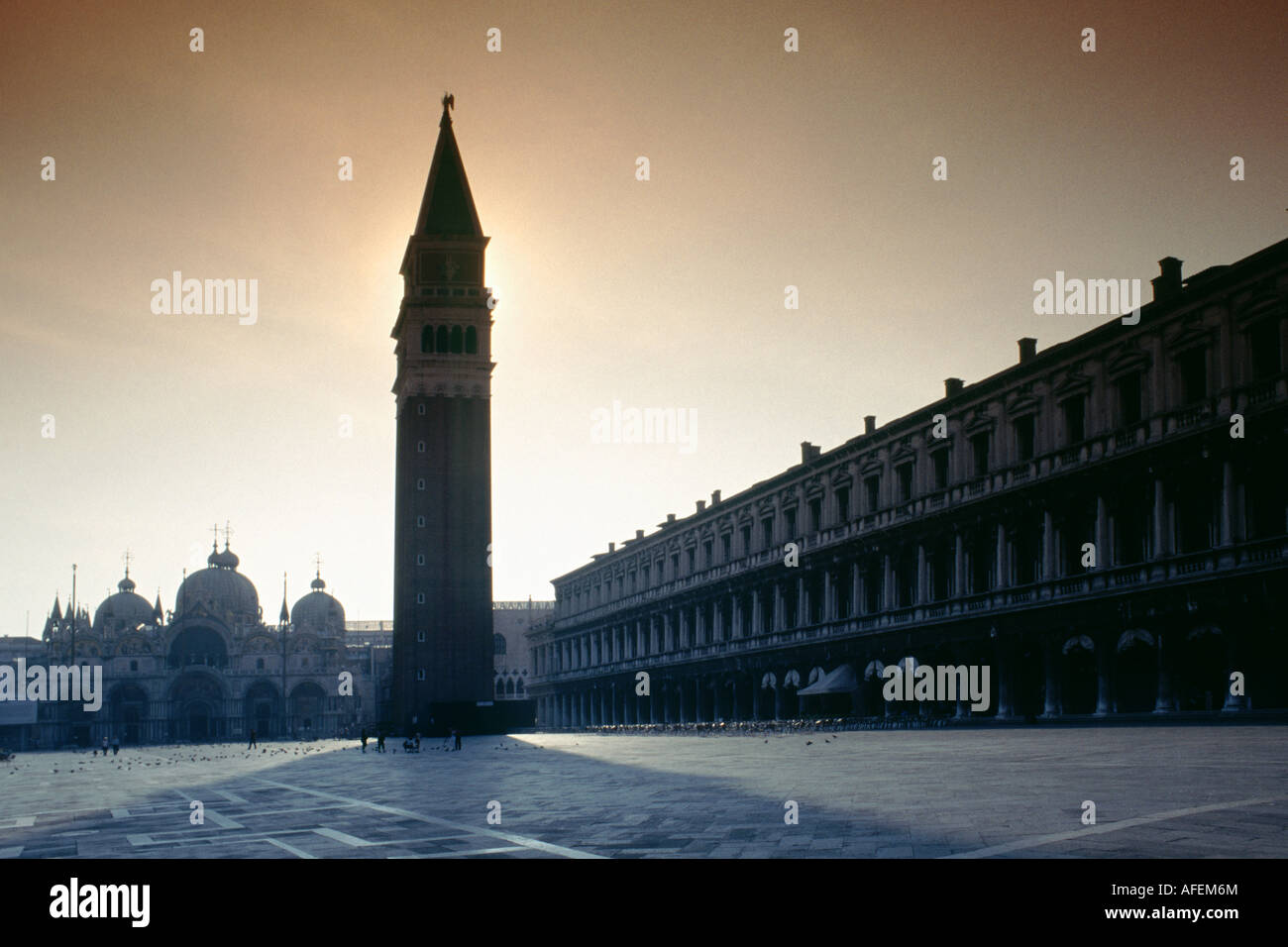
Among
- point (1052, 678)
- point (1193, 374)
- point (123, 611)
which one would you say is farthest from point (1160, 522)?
point (123, 611)

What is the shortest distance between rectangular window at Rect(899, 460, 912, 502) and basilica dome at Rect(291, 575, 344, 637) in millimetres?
88028

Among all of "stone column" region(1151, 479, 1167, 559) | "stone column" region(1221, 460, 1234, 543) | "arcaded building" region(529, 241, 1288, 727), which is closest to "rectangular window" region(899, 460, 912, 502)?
"arcaded building" region(529, 241, 1288, 727)

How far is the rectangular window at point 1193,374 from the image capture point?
34750 millimetres

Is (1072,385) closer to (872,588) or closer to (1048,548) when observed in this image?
(1048,548)

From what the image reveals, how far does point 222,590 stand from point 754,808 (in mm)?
118146

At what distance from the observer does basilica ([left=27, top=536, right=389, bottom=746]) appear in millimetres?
110938

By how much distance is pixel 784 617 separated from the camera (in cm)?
5950

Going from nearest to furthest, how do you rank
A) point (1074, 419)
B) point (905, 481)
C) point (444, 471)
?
point (1074, 419)
point (905, 481)
point (444, 471)

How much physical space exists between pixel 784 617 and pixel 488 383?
75.7 feet

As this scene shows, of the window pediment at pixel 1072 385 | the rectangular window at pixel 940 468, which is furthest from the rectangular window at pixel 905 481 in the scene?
the window pediment at pixel 1072 385

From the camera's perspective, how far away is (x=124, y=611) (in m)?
126

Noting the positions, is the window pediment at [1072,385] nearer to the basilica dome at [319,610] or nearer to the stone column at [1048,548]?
the stone column at [1048,548]
